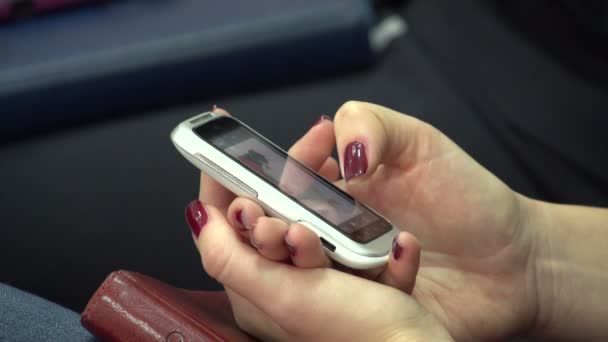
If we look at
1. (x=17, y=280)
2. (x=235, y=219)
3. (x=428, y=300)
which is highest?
(x=235, y=219)

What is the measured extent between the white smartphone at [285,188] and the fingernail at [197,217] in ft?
0.10

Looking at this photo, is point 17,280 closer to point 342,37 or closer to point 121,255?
point 121,255

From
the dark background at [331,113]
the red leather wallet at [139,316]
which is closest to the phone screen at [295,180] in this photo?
the red leather wallet at [139,316]

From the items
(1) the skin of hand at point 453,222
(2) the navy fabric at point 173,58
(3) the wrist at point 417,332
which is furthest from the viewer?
(2) the navy fabric at point 173,58

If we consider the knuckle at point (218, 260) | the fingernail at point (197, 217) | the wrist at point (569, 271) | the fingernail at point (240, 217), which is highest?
the fingernail at point (240, 217)

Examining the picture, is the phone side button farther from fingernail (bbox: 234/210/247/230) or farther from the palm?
the palm

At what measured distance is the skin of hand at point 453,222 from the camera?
0.65 meters

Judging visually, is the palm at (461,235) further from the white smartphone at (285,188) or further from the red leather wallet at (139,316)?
the red leather wallet at (139,316)

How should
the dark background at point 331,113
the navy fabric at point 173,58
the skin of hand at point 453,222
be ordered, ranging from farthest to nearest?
the navy fabric at point 173,58 → the dark background at point 331,113 → the skin of hand at point 453,222

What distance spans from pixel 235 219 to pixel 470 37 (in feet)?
2.05

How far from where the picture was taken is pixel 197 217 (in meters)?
0.57

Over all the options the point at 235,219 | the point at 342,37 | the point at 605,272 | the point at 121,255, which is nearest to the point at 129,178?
the point at 121,255

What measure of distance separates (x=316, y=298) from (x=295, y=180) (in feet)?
0.42

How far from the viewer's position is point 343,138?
57 cm
